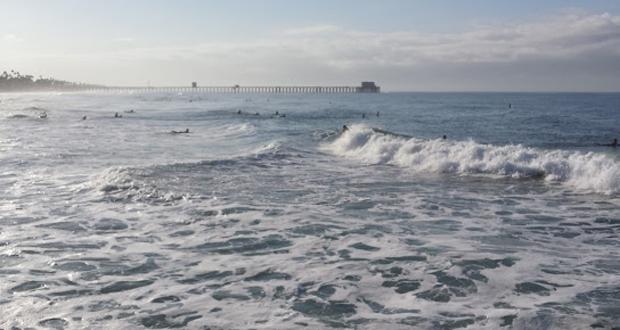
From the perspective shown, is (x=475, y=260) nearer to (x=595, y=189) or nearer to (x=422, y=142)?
(x=595, y=189)

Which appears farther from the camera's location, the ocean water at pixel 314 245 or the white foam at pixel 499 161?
the white foam at pixel 499 161

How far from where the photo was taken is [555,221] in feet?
42.8

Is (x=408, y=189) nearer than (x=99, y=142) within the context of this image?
Yes

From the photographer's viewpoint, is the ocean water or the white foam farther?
the white foam

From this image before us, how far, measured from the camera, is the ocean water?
294 inches

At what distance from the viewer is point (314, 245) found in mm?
10906

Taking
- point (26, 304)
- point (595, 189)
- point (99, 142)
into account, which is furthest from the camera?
point (99, 142)

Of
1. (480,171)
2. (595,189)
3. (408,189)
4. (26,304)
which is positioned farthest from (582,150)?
(26,304)

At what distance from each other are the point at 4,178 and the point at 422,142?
19.7 m

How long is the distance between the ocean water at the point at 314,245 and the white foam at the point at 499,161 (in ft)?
0.28

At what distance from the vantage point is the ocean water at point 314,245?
7.46 m

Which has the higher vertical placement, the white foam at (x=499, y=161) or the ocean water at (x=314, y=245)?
the white foam at (x=499, y=161)

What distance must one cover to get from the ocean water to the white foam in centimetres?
9

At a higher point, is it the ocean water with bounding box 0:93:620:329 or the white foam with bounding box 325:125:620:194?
the white foam with bounding box 325:125:620:194
